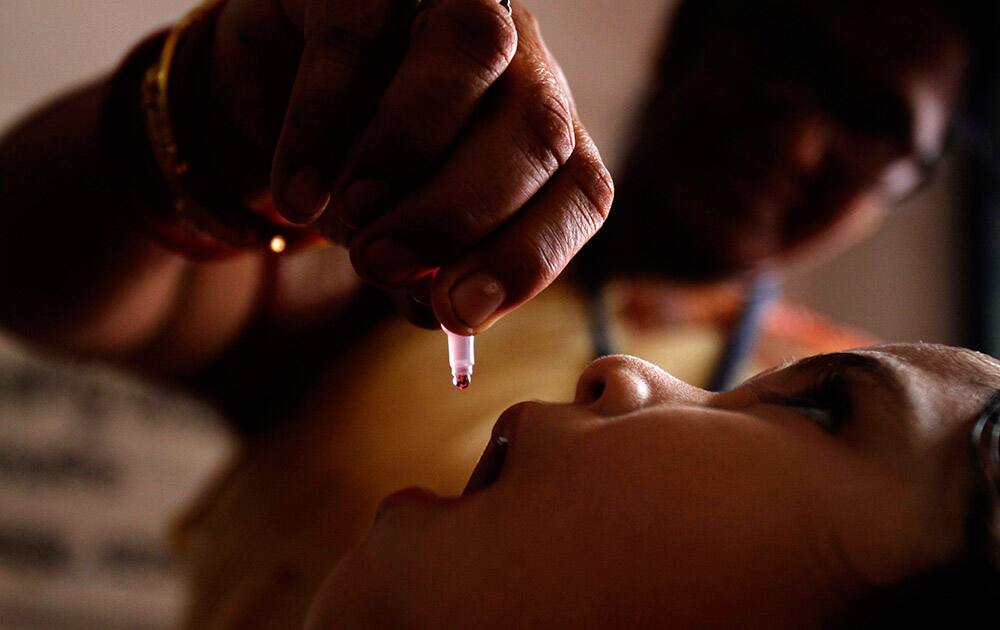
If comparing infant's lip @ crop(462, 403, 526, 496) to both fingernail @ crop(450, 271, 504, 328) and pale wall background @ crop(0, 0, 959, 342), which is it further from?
pale wall background @ crop(0, 0, 959, 342)

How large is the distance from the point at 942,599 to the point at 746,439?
0.11 meters

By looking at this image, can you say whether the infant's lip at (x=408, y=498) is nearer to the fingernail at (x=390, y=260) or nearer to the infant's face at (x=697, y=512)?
the infant's face at (x=697, y=512)

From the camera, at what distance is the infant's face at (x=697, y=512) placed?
0.40 meters

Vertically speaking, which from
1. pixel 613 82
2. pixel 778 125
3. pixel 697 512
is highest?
pixel 697 512

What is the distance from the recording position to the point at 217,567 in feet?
2.95

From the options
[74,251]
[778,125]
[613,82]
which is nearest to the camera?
[74,251]

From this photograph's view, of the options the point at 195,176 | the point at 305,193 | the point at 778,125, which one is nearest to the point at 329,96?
the point at 305,193

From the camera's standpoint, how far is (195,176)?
53 cm

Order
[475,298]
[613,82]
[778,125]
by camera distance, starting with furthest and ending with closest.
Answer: [613,82], [778,125], [475,298]

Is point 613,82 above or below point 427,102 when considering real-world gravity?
below

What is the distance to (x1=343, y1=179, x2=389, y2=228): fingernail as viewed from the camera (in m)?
0.40

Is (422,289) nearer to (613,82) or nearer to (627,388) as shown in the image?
(627,388)

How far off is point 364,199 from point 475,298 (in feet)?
0.22

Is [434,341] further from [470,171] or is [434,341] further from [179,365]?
[470,171]
